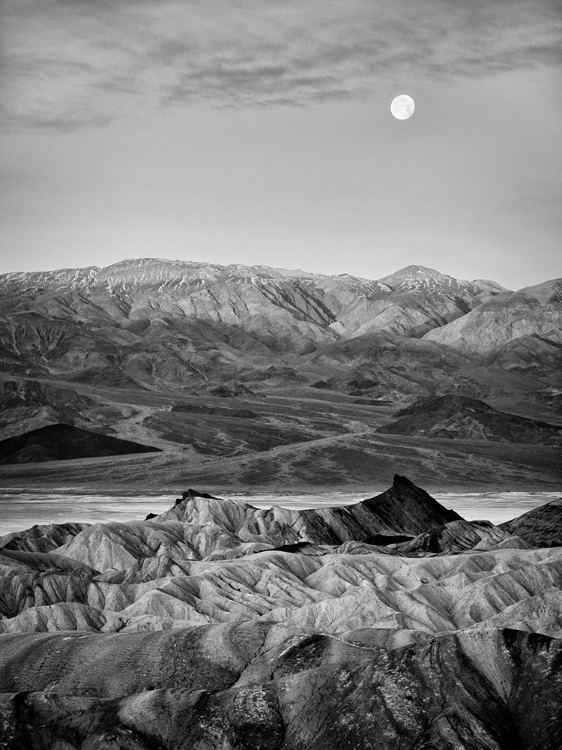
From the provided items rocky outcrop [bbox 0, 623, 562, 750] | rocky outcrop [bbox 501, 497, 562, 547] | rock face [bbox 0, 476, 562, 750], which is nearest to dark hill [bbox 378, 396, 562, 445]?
rocky outcrop [bbox 501, 497, 562, 547]

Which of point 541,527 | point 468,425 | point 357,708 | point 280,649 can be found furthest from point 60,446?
point 357,708

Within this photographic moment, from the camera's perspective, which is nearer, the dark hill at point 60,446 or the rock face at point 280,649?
the rock face at point 280,649

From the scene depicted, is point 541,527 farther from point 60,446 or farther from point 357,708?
point 60,446

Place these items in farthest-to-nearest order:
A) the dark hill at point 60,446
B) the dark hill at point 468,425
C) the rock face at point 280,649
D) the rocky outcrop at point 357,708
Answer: the dark hill at point 468,425 < the dark hill at point 60,446 < the rock face at point 280,649 < the rocky outcrop at point 357,708

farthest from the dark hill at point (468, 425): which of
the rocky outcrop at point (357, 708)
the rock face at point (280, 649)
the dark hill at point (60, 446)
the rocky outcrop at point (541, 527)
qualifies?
the rocky outcrop at point (357, 708)

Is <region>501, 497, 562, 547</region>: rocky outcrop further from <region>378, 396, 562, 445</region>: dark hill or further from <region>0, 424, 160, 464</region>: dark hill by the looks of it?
<region>378, 396, 562, 445</region>: dark hill

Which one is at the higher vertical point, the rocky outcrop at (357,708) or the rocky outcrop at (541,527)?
the rocky outcrop at (357,708)

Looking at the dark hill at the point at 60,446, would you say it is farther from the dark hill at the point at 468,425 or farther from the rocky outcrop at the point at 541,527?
the rocky outcrop at the point at 541,527
